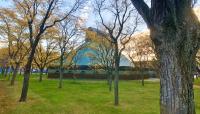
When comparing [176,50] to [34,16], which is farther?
[34,16]

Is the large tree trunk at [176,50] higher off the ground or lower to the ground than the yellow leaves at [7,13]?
lower

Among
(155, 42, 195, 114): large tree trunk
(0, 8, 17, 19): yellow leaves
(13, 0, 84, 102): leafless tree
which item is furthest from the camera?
(0, 8, 17, 19): yellow leaves

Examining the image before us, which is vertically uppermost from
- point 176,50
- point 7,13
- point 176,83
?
point 7,13

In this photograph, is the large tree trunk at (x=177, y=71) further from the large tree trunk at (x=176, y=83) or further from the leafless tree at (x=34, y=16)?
the leafless tree at (x=34, y=16)

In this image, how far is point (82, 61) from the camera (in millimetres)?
67875

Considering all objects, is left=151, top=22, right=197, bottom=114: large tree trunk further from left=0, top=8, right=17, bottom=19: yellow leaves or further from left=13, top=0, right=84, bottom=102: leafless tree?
left=0, top=8, right=17, bottom=19: yellow leaves

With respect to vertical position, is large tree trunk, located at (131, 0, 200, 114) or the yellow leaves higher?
the yellow leaves

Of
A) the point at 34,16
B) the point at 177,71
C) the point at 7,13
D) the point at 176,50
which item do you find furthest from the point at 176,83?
→ the point at 7,13

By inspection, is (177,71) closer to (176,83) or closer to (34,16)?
(176,83)

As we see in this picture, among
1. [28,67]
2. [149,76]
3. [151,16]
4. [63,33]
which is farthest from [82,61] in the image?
[151,16]

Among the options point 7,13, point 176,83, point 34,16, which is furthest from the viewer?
point 7,13

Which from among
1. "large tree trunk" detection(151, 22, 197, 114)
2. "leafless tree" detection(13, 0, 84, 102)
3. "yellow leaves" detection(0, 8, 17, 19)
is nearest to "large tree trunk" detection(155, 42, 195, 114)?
"large tree trunk" detection(151, 22, 197, 114)

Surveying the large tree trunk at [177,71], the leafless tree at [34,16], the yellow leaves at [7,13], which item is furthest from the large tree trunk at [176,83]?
the yellow leaves at [7,13]

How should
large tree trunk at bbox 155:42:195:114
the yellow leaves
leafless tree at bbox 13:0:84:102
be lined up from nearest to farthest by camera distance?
large tree trunk at bbox 155:42:195:114, leafless tree at bbox 13:0:84:102, the yellow leaves
